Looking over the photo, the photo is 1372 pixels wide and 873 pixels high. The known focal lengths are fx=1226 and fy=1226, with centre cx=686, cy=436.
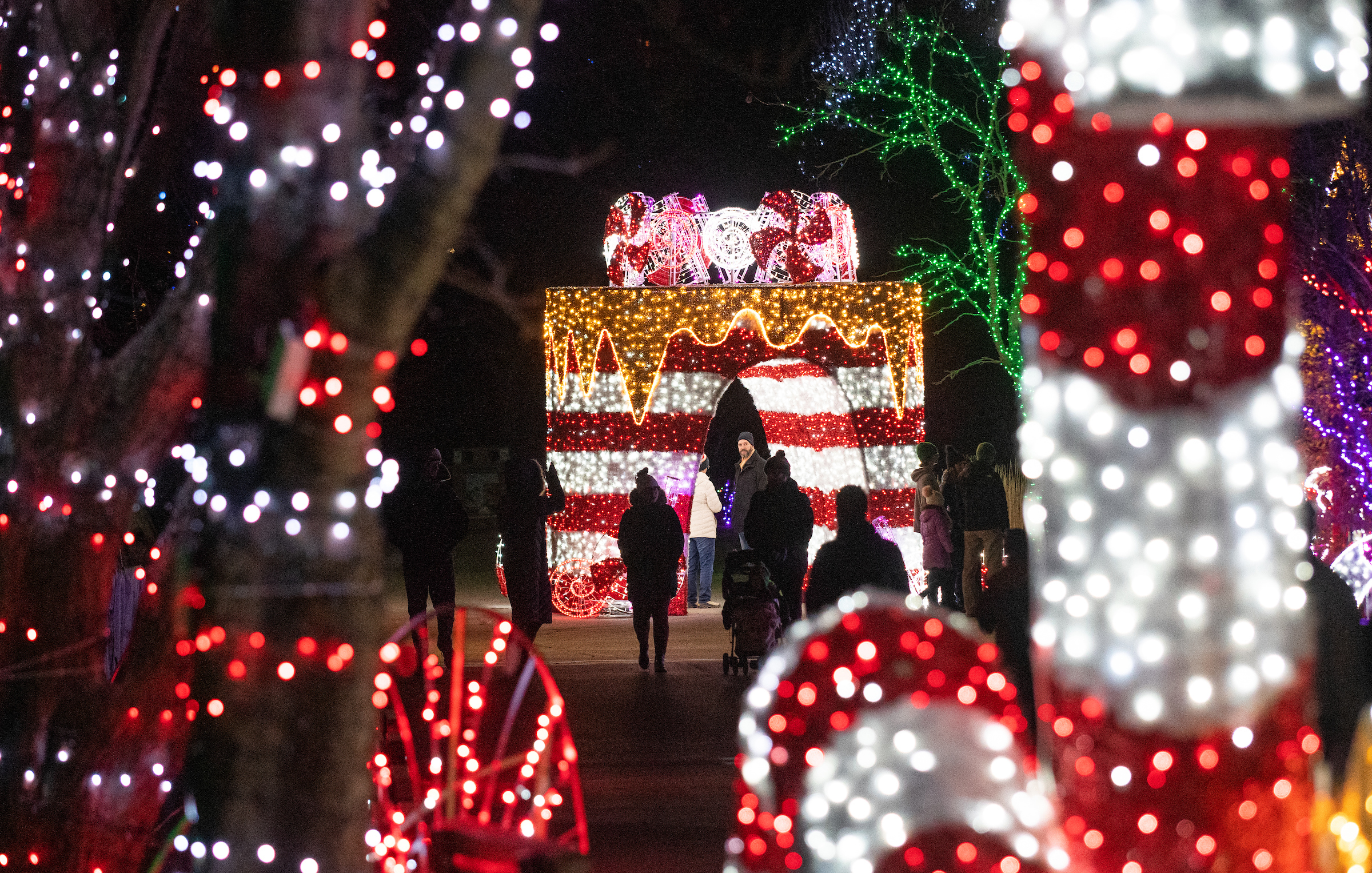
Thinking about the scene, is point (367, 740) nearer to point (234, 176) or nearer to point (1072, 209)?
point (234, 176)

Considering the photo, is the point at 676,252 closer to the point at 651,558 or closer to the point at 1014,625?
the point at 651,558

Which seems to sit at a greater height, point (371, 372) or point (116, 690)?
point (371, 372)

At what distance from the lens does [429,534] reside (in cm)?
1114

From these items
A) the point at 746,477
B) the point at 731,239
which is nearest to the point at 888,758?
the point at 746,477

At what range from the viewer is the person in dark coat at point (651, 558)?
11.4 metres

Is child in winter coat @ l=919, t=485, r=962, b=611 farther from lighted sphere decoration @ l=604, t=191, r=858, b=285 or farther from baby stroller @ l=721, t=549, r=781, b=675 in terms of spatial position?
lighted sphere decoration @ l=604, t=191, r=858, b=285

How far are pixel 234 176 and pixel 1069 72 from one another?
2.20m

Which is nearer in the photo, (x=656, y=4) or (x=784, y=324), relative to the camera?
(x=656, y=4)

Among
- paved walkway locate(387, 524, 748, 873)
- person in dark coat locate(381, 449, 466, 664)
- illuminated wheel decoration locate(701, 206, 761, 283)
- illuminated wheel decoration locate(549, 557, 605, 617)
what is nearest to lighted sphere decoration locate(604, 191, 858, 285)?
illuminated wheel decoration locate(701, 206, 761, 283)

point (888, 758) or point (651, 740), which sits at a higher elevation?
point (888, 758)

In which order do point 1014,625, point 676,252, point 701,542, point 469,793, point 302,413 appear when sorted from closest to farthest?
1. point 302,413
2. point 469,793
3. point 1014,625
4. point 676,252
5. point 701,542

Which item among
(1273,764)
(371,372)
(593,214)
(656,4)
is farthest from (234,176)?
(593,214)

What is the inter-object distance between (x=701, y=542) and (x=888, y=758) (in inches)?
522

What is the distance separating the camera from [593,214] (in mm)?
23969
